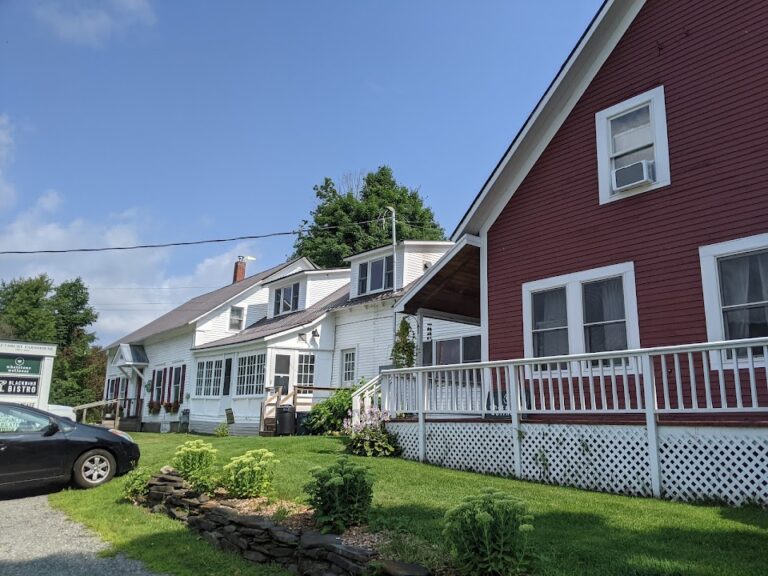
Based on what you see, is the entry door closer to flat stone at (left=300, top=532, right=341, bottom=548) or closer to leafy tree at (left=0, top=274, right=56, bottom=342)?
flat stone at (left=300, top=532, right=341, bottom=548)

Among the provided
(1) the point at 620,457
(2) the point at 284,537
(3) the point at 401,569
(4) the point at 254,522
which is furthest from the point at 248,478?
(1) the point at 620,457

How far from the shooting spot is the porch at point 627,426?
23.5 ft

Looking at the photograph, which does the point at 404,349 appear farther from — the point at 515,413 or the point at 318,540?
the point at 318,540

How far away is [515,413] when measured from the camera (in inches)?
368

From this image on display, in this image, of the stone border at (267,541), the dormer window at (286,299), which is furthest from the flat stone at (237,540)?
the dormer window at (286,299)

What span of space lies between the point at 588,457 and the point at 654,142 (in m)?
5.23

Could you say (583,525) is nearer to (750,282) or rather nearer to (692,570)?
(692,570)

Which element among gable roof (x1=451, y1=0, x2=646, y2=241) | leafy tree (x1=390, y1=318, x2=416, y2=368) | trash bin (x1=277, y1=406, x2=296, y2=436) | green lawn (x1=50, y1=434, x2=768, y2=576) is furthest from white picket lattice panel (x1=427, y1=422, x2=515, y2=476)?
trash bin (x1=277, y1=406, x2=296, y2=436)

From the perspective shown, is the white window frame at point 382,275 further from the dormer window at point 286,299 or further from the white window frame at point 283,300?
the dormer window at point 286,299

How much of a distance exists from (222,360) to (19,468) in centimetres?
1615

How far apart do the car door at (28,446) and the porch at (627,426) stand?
5.72 meters

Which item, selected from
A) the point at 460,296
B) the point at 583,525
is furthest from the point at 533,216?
the point at 583,525

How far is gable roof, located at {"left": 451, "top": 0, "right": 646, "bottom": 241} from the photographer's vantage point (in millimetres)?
10594

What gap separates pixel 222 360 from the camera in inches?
1000
